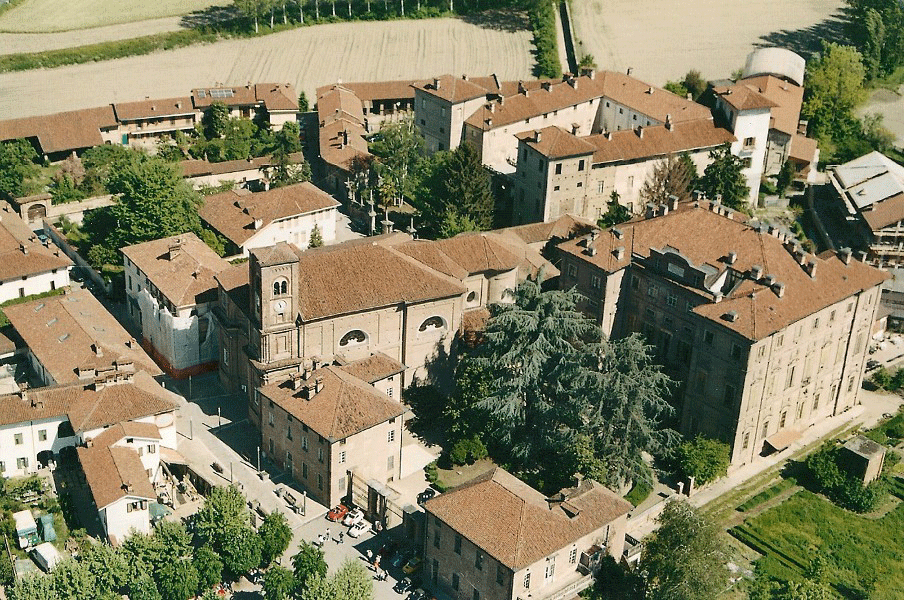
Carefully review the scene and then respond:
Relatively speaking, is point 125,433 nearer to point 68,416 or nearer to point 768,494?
point 68,416

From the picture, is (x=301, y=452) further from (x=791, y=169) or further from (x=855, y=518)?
(x=791, y=169)

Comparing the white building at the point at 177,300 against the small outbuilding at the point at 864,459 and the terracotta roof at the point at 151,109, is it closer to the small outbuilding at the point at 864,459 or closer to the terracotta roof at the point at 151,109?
the terracotta roof at the point at 151,109

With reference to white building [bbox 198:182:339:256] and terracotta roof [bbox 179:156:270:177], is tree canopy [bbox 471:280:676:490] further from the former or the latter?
terracotta roof [bbox 179:156:270:177]

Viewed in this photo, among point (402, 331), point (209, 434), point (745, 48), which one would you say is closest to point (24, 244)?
point (209, 434)

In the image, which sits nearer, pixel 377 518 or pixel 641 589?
pixel 641 589

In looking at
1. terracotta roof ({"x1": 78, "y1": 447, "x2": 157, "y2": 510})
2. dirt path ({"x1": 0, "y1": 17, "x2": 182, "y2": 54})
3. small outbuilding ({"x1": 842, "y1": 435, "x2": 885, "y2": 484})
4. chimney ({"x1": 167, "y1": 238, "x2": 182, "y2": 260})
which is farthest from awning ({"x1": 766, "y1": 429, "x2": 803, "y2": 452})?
dirt path ({"x1": 0, "y1": 17, "x2": 182, "y2": 54})

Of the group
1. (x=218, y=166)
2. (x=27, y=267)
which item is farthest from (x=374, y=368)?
(x=218, y=166)
